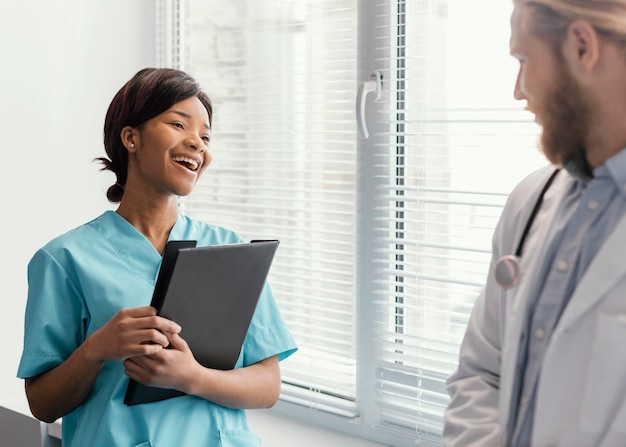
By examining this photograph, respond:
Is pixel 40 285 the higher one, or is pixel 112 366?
pixel 40 285

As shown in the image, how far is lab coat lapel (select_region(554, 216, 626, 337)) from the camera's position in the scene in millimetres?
930

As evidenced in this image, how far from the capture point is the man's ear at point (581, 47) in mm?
932

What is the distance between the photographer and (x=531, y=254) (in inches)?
41.2

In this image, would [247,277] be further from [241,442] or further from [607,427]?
[607,427]

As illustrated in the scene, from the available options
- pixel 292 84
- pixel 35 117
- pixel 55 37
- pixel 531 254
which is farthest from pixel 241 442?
pixel 55 37

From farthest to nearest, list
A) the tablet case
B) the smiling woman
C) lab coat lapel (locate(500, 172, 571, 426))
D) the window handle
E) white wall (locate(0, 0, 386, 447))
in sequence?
white wall (locate(0, 0, 386, 447)) → the window handle → the smiling woman → the tablet case → lab coat lapel (locate(500, 172, 571, 426))

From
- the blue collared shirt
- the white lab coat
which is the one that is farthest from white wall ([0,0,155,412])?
the blue collared shirt

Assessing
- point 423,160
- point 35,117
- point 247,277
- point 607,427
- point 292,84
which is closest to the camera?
point 607,427

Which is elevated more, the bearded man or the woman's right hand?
the bearded man

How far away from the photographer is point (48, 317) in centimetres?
152

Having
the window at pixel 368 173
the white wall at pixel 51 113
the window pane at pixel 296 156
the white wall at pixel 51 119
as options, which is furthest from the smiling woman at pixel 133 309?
the white wall at pixel 51 113

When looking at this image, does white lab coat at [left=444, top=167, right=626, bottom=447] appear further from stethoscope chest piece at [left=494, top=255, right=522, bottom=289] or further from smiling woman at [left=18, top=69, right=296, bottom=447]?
smiling woman at [left=18, top=69, right=296, bottom=447]

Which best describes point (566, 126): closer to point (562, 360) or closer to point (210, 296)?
point (562, 360)

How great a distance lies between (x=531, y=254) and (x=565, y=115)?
0.19 meters
